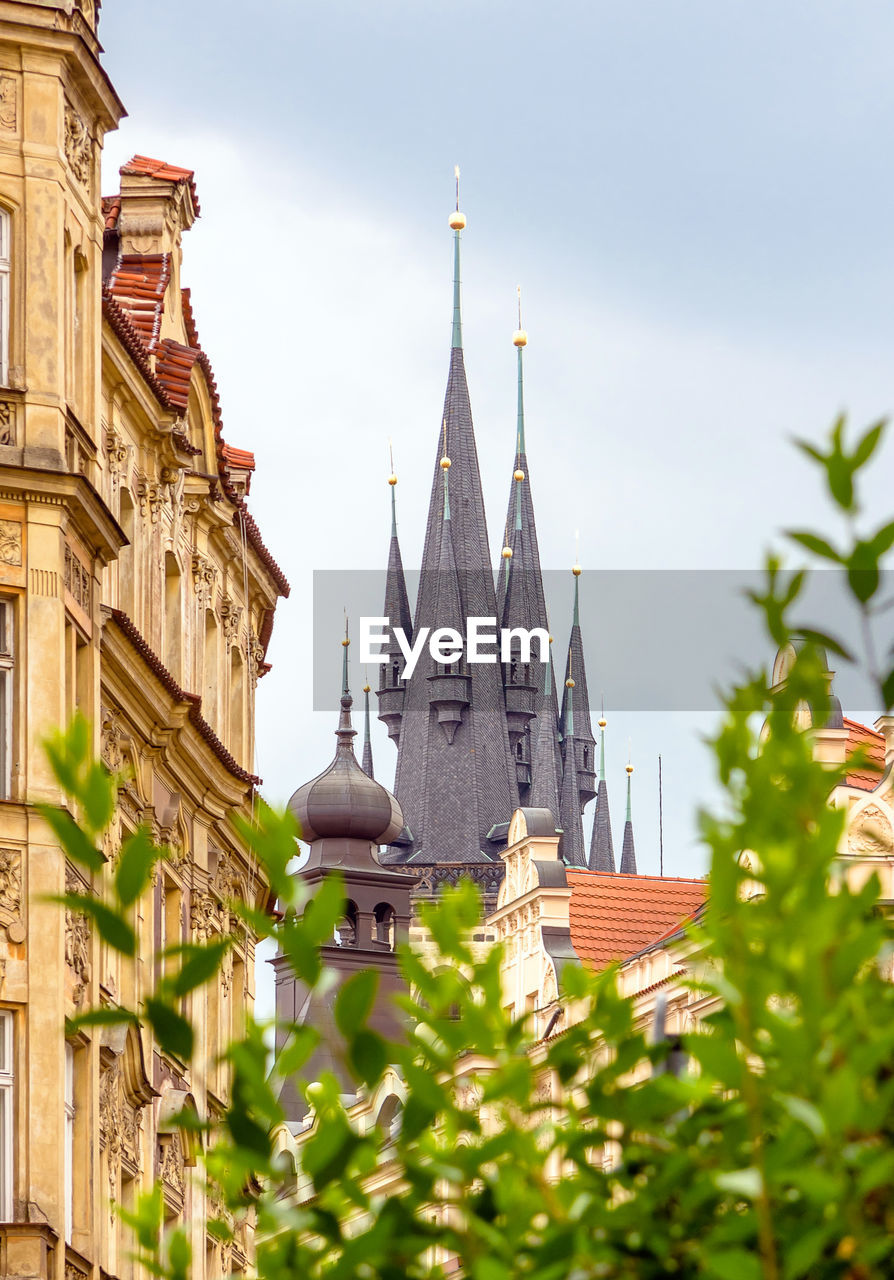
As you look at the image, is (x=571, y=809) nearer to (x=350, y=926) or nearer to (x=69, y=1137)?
(x=350, y=926)

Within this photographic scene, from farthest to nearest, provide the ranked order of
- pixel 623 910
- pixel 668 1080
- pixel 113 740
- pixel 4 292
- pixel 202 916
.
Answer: pixel 623 910
pixel 202 916
pixel 113 740
pixel 4 292
pixel 668 1080

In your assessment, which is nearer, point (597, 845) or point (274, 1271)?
point (274, 1271)

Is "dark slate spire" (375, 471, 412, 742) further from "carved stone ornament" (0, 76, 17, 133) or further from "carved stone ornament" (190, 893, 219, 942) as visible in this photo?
"carved stone ornament" (0, 76, 17, 133)

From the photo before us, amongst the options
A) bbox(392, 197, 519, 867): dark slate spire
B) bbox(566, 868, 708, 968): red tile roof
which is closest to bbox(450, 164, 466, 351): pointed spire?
bbox(392, 197, 519, 867): dark slate spire

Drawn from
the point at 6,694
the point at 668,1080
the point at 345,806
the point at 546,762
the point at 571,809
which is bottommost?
the point at 668,1080

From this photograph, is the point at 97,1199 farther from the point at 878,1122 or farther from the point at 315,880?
the point at 315,880

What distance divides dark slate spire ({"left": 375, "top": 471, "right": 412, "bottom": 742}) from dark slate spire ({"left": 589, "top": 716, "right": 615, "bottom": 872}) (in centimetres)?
1012

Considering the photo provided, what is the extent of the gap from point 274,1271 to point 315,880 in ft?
234

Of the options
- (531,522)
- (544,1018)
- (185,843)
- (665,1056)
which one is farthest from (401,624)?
(665,1056)

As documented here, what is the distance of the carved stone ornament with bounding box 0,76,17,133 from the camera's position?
65.9 feet

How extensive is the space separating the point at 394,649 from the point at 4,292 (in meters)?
111

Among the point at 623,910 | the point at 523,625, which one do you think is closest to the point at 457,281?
the point at 523,625

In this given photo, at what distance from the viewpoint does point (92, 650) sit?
21.0 m

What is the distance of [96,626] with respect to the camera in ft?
69.4
